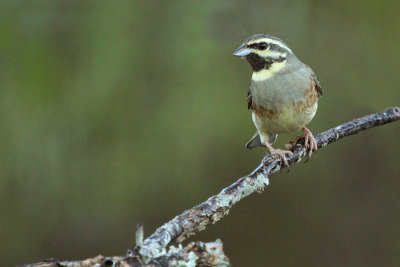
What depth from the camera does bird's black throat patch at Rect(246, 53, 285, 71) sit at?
15.6ft

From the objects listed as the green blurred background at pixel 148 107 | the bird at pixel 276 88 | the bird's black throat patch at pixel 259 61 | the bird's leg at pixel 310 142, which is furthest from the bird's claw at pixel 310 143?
the green blurred background at pixel 148 107

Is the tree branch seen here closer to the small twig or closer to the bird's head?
the small twig

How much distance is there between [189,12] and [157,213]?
1943 millimetres

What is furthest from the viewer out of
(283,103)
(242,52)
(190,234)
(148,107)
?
(148,107)

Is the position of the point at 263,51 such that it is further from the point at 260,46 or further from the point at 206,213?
the point at 206,213

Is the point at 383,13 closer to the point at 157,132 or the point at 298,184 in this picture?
the point at 298,184

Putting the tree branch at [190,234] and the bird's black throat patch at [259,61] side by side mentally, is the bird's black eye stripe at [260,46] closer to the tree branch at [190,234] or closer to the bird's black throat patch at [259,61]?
the bird's black throat patch at [259,61]

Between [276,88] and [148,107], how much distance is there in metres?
1.85

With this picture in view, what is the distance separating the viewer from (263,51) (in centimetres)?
471

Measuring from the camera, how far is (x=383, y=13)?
6.44m

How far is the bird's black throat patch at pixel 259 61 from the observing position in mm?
4762

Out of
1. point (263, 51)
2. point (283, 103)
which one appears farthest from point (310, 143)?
point (263, 51)

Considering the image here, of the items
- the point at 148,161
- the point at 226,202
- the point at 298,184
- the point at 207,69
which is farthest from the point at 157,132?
the point at 226,202

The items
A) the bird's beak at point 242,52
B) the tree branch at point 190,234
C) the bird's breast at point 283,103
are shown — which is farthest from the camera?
the bird's breast at point 283,103
